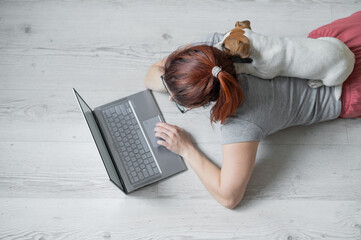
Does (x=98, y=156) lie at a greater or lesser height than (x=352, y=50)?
lesser

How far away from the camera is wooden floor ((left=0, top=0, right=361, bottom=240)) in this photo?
1.12 metres

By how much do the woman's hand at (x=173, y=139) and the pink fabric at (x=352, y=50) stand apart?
0.60 m

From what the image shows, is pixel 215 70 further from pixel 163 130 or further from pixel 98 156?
pixel 98 156

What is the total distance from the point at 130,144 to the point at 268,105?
1.76 ft

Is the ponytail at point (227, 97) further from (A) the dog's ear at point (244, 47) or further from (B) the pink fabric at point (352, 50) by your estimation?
(B) the pink fabric at point (352, 50)

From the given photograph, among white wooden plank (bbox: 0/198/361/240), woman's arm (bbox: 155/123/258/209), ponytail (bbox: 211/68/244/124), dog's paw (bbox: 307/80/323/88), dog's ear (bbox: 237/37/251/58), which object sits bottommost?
white wooden plank (bbox: 0/198/361/240)

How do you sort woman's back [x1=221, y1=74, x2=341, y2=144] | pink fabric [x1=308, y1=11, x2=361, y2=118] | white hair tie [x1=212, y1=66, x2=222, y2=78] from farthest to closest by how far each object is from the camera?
1. pink fabric [x1=308, y1=11, x2=361, y2=118]
2. woman's back [x1=221, y1=74, x2=341, y2=144]
3. white hair tie [x1=212, y1=66, x2=222, y2=78]

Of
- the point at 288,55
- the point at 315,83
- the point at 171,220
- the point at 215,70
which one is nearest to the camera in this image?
the point at 215,70

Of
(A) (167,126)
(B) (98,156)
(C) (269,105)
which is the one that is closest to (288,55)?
(C) (269,105)

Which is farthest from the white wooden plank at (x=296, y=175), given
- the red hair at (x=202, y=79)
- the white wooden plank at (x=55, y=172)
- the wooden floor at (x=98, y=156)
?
the red hair at (x=202, y=79)

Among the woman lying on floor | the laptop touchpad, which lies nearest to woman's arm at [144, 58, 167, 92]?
the woman lying on floor

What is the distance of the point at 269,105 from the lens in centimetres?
92

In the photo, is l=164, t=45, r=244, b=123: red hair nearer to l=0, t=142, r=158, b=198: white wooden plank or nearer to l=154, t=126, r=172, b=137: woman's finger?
l=154, t=126, r=172, b=137: woman's finger

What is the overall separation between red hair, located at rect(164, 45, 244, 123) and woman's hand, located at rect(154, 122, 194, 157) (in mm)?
310
